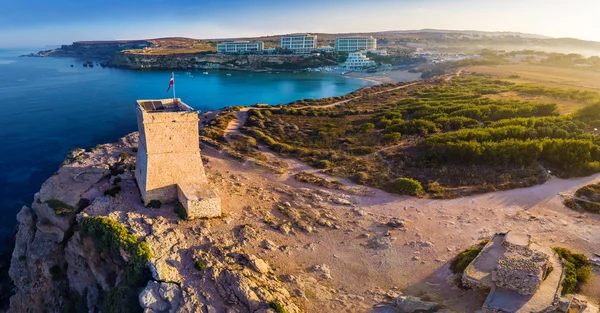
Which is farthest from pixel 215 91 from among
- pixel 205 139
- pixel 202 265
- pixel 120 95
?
pixel 202 265

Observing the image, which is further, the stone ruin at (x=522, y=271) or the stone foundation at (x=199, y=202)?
the stone foundation at (x=199, y=202)

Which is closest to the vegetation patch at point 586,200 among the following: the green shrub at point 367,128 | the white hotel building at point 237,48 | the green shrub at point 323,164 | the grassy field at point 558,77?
the green shrub at point 323,164

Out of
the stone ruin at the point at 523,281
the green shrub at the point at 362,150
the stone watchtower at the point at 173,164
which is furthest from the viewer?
the green shrub at the point at 362,150

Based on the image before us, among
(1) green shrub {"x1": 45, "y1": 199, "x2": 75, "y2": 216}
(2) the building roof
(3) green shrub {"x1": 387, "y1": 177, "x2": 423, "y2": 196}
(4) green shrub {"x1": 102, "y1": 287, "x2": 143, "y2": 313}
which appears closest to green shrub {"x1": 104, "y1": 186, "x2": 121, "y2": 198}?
(1) green shrub {"x1": 45, "y1": 199, "x2": 75, "y2": 216}

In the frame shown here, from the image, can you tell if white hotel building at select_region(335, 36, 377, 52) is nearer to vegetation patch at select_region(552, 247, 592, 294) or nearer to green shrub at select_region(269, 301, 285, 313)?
vegetation patch at select_region(552, 247, 592, 294)

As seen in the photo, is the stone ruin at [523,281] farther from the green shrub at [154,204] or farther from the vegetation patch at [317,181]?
the green shrub at [154,204]

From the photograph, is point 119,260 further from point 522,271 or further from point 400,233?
point 522,271
